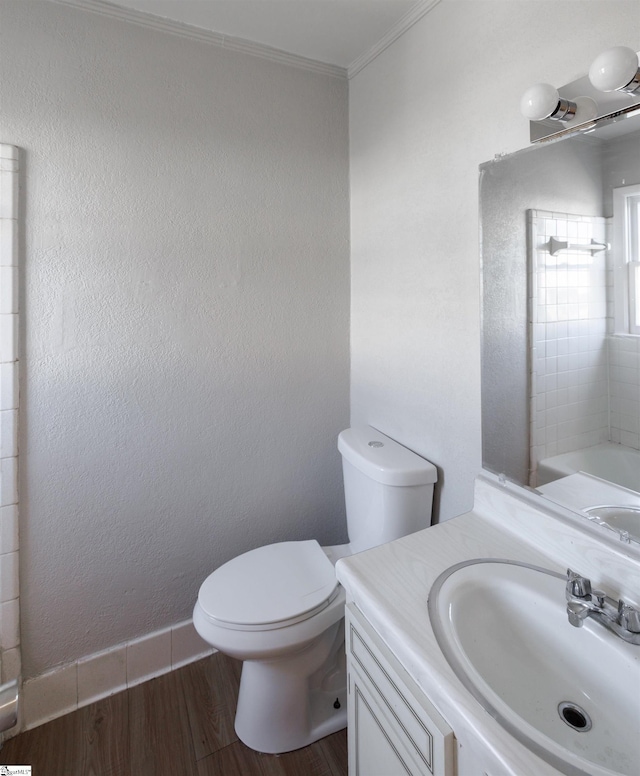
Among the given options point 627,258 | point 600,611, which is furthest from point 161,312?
point 600,611

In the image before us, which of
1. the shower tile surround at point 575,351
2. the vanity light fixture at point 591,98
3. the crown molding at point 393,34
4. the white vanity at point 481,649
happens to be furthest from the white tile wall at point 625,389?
the crown molding at point 393,34

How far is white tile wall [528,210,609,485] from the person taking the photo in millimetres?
953

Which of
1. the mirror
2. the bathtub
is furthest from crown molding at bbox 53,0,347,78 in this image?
the bathtub

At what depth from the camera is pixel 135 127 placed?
1.49 m

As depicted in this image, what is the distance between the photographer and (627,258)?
89 cm

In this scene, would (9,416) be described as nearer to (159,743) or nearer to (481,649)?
(159,743)

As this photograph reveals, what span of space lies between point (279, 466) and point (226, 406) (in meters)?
→ 0.34

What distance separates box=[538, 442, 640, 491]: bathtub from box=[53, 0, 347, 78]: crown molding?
1707mm

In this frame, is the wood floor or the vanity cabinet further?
the wood floor

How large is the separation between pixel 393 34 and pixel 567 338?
1271 millimetres

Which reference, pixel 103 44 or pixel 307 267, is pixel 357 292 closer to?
pixel 307 267

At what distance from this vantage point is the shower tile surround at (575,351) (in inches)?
36.3

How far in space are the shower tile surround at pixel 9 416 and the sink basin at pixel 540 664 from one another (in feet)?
4.31

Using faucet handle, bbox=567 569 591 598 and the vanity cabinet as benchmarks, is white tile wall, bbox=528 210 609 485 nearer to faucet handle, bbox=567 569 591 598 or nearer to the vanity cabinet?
faucet handle, bbox=567 569 591 598
